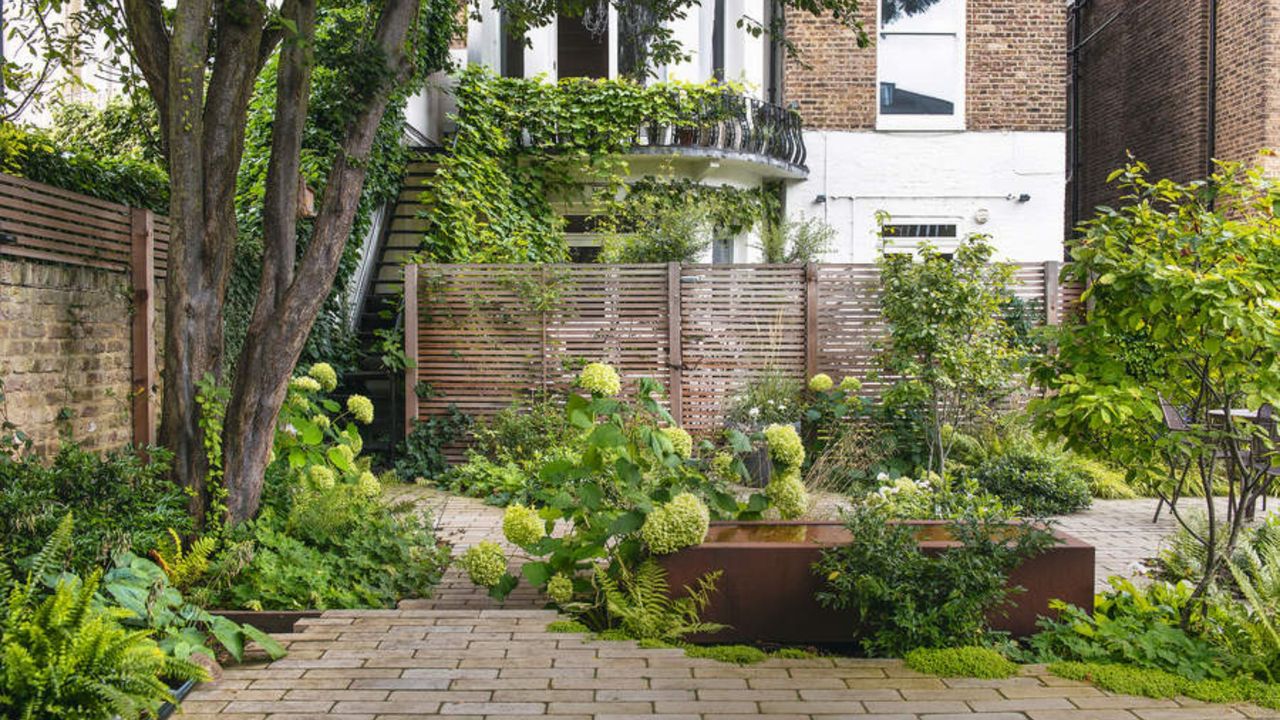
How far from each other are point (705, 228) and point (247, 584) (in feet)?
26.0

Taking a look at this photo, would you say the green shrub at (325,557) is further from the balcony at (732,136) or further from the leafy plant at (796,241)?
the balcony at (732,136)

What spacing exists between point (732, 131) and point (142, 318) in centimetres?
825

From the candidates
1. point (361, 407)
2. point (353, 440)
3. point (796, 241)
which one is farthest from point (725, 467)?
point (796, 241)

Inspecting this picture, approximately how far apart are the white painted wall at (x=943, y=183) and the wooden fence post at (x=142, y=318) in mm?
9080

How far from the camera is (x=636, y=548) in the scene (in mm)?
4438

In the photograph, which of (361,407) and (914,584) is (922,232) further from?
(914,584)

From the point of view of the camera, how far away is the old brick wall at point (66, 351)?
527cm

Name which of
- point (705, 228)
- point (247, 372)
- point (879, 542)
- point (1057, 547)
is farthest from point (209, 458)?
point (705, 228)

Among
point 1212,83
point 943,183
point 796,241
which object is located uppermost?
point 1212,83

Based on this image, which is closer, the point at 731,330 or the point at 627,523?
the point at 627,523

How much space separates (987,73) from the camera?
13562 millimetres

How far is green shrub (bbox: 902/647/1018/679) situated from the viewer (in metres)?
3.84

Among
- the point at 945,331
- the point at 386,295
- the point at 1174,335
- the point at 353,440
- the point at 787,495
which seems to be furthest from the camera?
the point at 386,295

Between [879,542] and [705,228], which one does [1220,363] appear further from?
[705,228]
